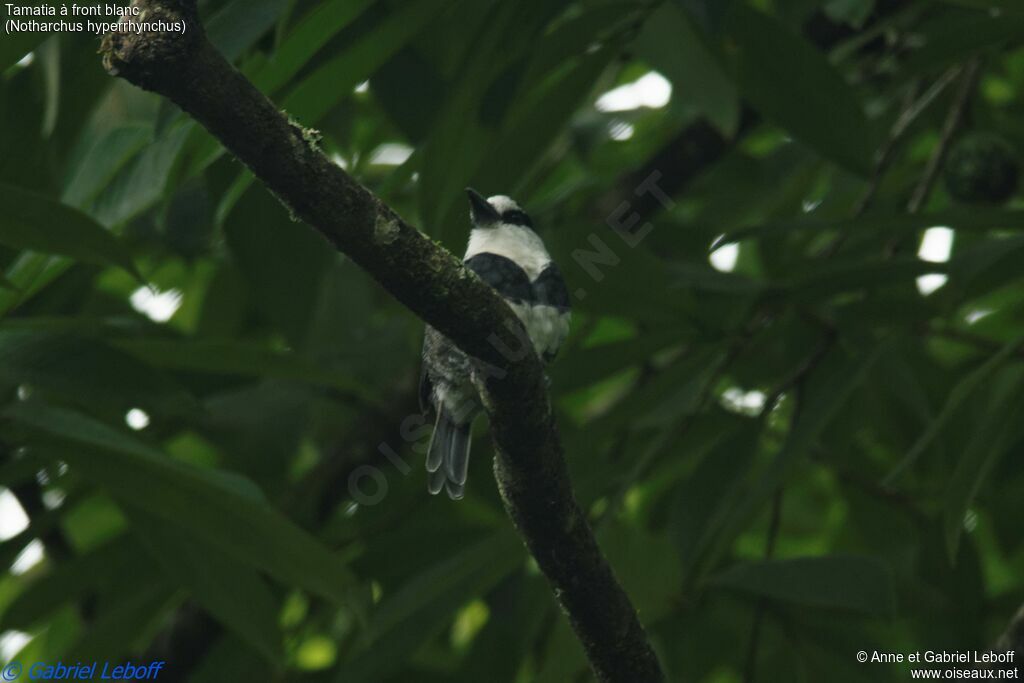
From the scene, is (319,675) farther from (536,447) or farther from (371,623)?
(536,447)

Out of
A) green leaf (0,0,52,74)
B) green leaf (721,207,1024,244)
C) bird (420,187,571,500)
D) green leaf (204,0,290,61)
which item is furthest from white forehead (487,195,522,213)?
green leaf (0,0,52,74)

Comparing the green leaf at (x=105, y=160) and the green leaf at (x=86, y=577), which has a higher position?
the green leaf at (x=105, y=160)

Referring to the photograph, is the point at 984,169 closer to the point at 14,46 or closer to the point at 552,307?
the point at 552,307

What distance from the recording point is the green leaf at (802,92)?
2.74 meters

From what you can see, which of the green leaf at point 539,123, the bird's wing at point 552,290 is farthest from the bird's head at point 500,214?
the bird's wing at point 552,290

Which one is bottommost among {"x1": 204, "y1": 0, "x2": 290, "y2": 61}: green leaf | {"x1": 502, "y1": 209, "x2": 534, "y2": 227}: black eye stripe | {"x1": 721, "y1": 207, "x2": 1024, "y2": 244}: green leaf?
{"x1": 721, "y1": 207, "x2": 1024, "y2": 244}: green leaf

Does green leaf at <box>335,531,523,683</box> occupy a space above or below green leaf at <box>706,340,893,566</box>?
above

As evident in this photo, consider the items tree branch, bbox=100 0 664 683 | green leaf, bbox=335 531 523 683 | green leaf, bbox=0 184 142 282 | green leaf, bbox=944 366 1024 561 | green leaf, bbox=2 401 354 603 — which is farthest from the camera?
green leaf, bbox=335 531 523 683

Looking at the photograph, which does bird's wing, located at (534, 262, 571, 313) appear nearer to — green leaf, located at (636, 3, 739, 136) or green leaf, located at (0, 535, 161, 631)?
green leaf, located at (636, 3, 739, 136)

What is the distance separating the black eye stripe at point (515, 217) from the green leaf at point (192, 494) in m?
0.78

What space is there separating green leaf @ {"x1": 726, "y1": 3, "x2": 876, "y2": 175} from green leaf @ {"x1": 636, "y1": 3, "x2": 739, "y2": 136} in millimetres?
72

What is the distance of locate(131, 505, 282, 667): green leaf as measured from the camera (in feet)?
8.82

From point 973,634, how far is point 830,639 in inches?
20.9

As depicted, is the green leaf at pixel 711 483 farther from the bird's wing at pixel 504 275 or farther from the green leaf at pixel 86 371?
the green leaf at pixel 86 371
